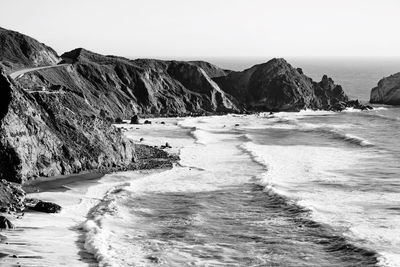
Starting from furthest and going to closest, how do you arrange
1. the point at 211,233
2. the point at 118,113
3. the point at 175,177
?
the point at 118,113
the point at 175,177
the point at 211,233

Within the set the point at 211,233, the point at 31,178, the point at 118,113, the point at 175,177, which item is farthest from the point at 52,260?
the point at 118,113

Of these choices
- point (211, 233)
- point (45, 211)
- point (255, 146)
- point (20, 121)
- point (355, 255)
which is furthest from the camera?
point (255, 146)

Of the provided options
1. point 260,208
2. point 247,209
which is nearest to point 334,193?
point 260,208

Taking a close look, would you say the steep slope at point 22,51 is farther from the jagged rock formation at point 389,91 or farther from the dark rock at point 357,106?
the jagged rock formation at point 389,91

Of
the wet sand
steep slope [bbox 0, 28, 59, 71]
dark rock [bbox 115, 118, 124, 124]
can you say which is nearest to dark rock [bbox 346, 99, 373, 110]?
dark rock [bbox 115, 118, 124, 124]

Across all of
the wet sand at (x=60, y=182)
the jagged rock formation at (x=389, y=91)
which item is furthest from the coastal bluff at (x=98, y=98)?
the jagged rock formation at (x=389, y=91)

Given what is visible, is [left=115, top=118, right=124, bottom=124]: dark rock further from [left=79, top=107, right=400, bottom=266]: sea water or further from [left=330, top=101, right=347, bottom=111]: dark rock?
[left=330, top=101, right=347, bottom=111]: dark rock

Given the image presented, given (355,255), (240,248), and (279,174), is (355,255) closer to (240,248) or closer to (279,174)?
(240,248)
